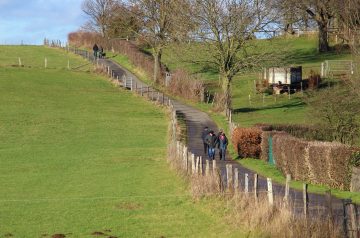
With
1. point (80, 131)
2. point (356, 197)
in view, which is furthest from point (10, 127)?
point (356, 197)

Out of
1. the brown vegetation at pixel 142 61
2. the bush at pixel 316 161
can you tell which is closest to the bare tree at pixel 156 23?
the brown vegetation at pixel 142 61

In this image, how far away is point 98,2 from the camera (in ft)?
403

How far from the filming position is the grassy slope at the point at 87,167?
20922mm

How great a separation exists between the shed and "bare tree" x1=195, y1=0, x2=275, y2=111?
7575mm

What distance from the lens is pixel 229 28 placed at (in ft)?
174

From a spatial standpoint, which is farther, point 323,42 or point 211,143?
point 323,42

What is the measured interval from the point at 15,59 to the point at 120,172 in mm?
55434

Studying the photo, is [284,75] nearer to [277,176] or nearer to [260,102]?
[260,102]

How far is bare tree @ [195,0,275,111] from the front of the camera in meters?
52.7

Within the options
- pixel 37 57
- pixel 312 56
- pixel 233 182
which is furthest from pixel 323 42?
pixel 233 182

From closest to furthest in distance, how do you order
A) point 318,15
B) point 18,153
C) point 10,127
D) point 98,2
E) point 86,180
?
point 86,180
point 18,153
point 10,127
point 318,15
point 98,2

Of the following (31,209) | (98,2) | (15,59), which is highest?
(98,2)

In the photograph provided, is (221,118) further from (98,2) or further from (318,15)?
(98,2)

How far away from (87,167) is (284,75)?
3175 centimetres
